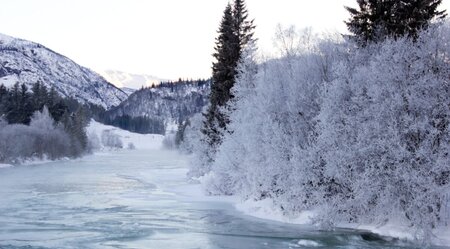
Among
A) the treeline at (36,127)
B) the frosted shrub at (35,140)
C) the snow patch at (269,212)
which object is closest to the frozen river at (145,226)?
the snow patch at (269,212)

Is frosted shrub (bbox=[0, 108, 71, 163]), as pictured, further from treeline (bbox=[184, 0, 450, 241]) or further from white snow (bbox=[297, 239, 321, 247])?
white snow (bbox=[297, 239, 321, 247])

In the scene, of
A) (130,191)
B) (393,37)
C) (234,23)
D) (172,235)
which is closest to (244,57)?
(234,23)

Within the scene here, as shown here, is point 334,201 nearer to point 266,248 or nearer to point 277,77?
point 266,248

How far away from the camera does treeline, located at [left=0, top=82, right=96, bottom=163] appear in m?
85.5

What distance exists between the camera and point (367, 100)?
21.9m

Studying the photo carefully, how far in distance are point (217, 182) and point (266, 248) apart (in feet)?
60.4

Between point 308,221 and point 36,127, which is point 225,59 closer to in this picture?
point 308,221

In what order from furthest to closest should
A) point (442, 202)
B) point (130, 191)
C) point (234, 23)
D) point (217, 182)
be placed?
1. point (234, 23)
2. point (130, 191)
3. point (217, 182)
4. point (442, 202)

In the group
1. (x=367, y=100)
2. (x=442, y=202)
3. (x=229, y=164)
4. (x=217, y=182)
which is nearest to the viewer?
(x=442, y=202)

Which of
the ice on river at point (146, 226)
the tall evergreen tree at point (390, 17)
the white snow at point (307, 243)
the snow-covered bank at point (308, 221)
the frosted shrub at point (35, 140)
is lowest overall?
the ice on river at point (146, 226)

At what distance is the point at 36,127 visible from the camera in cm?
9700

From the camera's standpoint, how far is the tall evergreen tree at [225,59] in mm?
43906

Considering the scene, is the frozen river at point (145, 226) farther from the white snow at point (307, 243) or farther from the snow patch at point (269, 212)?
the snow patch at point (269, 212)

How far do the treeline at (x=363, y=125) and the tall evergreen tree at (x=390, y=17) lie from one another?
47mm
